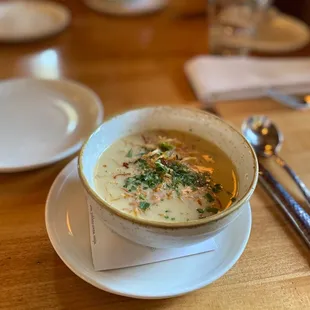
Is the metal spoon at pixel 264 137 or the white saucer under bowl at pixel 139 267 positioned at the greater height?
the white saucer under bowl at pixel 139 267

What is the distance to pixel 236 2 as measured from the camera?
56.9 inches

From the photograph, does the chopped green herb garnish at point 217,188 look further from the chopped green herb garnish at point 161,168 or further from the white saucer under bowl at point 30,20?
the white saucer under bowl at point 30,20

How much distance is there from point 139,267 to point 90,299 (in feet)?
0.28

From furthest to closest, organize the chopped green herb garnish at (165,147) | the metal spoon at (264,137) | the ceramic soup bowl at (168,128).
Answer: the metal spoon at (264,137) → the chopped green herb garnish at (165,147) → the ceramic soup bowl at (168,128)

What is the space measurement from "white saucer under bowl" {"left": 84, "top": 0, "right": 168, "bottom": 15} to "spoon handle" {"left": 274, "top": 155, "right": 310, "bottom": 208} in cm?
92

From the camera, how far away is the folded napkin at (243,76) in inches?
47.5

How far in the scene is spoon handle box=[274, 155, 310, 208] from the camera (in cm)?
88

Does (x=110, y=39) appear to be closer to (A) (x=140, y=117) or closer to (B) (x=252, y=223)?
(A) (x=140, y=117)

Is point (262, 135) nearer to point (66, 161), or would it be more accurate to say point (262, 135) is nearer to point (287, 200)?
point (287, 200)

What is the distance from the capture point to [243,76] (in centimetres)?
126

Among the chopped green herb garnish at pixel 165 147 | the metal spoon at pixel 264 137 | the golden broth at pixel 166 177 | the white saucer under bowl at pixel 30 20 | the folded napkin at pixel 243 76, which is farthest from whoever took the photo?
the white saucer under bowl at pixel 30 20

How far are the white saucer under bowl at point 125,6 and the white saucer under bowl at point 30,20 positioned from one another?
0.12 metres

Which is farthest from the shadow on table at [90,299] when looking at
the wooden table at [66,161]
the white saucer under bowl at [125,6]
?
the white saucer under bowl at [125,6]

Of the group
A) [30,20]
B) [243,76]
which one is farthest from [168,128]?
[30,20]
